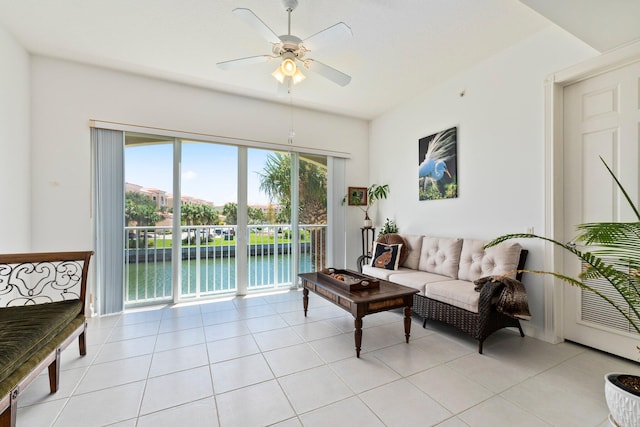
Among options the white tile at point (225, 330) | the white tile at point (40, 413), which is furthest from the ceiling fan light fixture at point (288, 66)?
the white tile at point (40, 413)

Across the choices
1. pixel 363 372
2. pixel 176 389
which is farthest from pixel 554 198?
pixel 176 389

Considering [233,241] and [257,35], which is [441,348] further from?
[257,35]

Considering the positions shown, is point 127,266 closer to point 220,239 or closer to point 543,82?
point 220,239

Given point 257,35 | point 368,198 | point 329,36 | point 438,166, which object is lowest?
point 368,198

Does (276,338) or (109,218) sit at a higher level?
(109,218)

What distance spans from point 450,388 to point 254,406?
1300 millimetres

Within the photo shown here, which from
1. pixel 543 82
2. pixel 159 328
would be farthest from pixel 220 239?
pixel 543 82

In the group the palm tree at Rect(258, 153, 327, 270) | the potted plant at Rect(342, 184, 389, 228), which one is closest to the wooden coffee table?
the palm tree at Rect(258, 153, 327, 270)

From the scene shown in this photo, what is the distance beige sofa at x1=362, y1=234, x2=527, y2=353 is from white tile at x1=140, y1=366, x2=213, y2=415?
211cm

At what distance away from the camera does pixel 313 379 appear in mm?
1959

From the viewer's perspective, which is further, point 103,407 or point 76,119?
point 76,119

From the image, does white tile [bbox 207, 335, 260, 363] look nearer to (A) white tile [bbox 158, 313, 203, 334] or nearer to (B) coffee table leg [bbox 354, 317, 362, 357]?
(A) white tile [bbox 158, 313, 203, 334]

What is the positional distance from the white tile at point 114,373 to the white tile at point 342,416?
130 centimetres

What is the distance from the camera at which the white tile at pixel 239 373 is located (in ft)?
6.24
